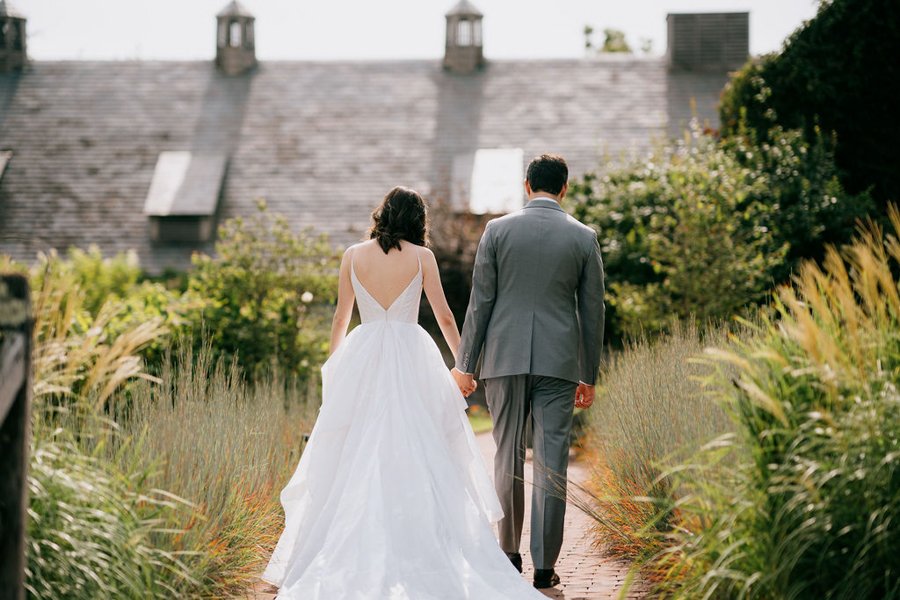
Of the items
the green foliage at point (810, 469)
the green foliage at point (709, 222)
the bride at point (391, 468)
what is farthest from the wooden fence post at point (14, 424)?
the green foliage at point (709, 222)

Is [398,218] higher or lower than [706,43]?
lower

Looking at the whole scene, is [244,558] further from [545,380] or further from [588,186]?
[588,186]

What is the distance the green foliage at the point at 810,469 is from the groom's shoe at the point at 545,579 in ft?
4.09

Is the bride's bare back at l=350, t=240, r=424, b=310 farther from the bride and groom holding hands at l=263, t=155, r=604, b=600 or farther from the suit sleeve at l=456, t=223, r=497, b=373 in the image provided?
the suit sleeve at l=456, t=223, r=497, b=373

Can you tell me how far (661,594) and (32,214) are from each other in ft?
70.6

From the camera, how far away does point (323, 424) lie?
599 centimetres

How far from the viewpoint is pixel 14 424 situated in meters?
3.45

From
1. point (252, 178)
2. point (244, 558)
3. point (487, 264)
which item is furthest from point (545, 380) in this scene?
point (252, 178)

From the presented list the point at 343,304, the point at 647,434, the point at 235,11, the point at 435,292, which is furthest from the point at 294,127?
the point at 647,434

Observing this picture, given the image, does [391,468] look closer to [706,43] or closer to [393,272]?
[393,272]

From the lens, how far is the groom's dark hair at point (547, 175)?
5965 millimetres

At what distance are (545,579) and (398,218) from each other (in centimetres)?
208

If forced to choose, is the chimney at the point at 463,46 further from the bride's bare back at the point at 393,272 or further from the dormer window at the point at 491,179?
the bride's bare back at the point at 393,272

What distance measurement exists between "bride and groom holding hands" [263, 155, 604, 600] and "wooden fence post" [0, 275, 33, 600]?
2043 mm
